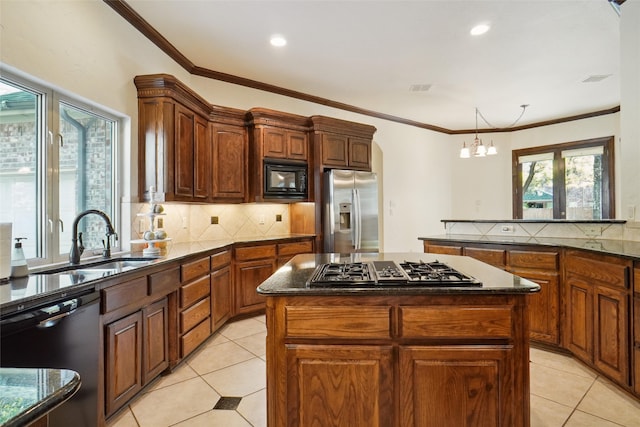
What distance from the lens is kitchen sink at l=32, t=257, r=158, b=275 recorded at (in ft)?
6.18

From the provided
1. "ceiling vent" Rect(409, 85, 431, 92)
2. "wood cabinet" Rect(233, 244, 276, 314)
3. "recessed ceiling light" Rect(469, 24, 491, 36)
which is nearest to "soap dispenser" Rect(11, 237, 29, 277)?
"wood cabinet" Rect(233, 244, 276, 314)

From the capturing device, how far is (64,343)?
150cm

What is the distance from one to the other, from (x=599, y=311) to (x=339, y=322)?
6.96 ft

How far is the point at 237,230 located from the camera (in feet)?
13.6

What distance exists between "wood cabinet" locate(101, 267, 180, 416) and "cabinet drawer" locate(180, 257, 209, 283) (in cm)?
10

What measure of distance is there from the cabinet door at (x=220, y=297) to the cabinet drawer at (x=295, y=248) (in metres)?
0.68

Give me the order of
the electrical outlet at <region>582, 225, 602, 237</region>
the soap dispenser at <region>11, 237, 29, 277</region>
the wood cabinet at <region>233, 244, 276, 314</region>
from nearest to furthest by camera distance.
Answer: the soap dispenser at <region>11, 237, 29, 277</region> → the electrical outlet at <region>582, 225, 602, 237</region> → the wood cabinet at <region>233, 244, 276, 314</region>

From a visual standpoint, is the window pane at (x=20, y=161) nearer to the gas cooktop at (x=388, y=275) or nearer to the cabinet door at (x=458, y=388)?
the gas cooktop at (x=388, y=275)

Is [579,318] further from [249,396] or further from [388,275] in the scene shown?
[249,396]

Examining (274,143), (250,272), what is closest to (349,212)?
(274,143)

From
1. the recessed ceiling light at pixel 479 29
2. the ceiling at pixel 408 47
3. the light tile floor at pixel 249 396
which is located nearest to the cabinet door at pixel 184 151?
the ceiling at pixel 408 47

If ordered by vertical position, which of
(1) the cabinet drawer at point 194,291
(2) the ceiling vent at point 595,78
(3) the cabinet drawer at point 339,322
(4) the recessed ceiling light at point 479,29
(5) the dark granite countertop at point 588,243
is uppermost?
(2) the ceiling vent at point 595,78

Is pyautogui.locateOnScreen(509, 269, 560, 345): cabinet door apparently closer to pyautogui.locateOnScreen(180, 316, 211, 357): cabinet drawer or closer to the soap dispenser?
pyautogui.locateOnScreen(180, 316, 211, 357): cabinet drawer

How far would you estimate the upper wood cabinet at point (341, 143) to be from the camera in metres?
4.24
